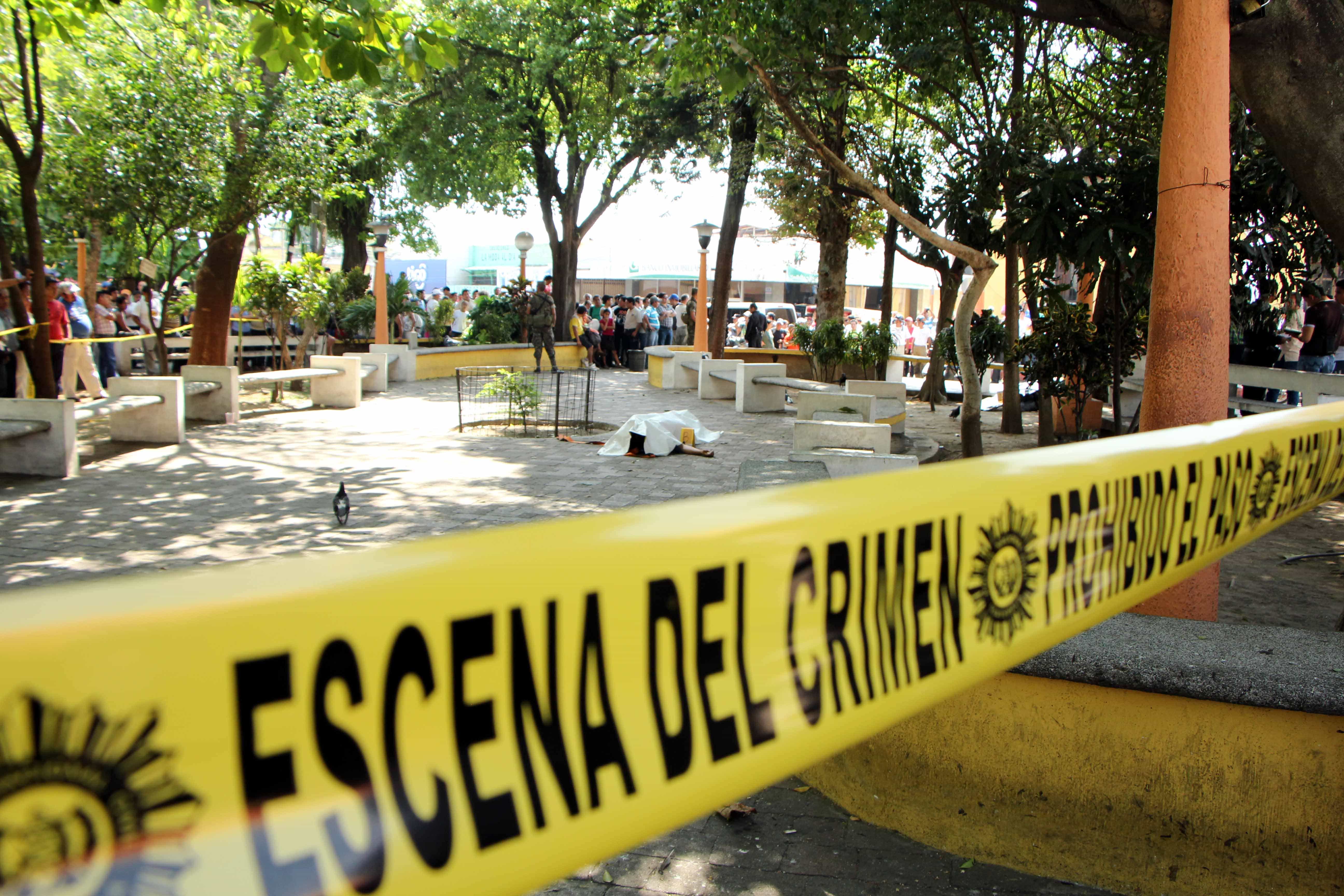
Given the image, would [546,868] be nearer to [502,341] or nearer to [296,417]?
[296,417]

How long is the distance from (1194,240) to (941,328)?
1308 cm

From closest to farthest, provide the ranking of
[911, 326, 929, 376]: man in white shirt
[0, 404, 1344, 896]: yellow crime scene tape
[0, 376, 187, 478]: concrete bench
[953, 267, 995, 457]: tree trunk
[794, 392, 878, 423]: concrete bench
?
[0, 404, 1344, 896]: yellow crime scene tape, [0, 376, 187, 478]: concrete bench, [953, 267, 995, 457]: tree trunk, [794, 392, 878, 423]: concrete bench, [911, 326, 929, 376]: man in white shirt

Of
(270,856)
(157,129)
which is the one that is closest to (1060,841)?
(270,856)

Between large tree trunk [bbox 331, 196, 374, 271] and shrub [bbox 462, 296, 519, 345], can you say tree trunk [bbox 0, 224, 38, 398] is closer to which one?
shrub [bbox 462, 296, 519, 345]

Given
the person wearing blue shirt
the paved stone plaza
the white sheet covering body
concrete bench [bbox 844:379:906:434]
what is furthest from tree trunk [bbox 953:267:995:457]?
the person wearing blue shirt

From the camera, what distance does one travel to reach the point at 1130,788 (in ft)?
11.0

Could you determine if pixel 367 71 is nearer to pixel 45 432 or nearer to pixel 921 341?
pixel 45 432

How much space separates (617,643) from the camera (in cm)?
121

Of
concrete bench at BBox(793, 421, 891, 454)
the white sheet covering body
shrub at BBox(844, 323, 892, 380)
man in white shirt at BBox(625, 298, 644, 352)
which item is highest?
man in white shirt at BBox(625, 298, 644, 352)

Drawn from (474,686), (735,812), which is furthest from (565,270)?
(474,686)

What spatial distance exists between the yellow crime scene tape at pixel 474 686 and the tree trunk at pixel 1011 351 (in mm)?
8444

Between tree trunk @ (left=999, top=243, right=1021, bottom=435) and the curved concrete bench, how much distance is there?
6636mm

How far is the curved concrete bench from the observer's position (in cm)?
318

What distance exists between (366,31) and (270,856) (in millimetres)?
7745
